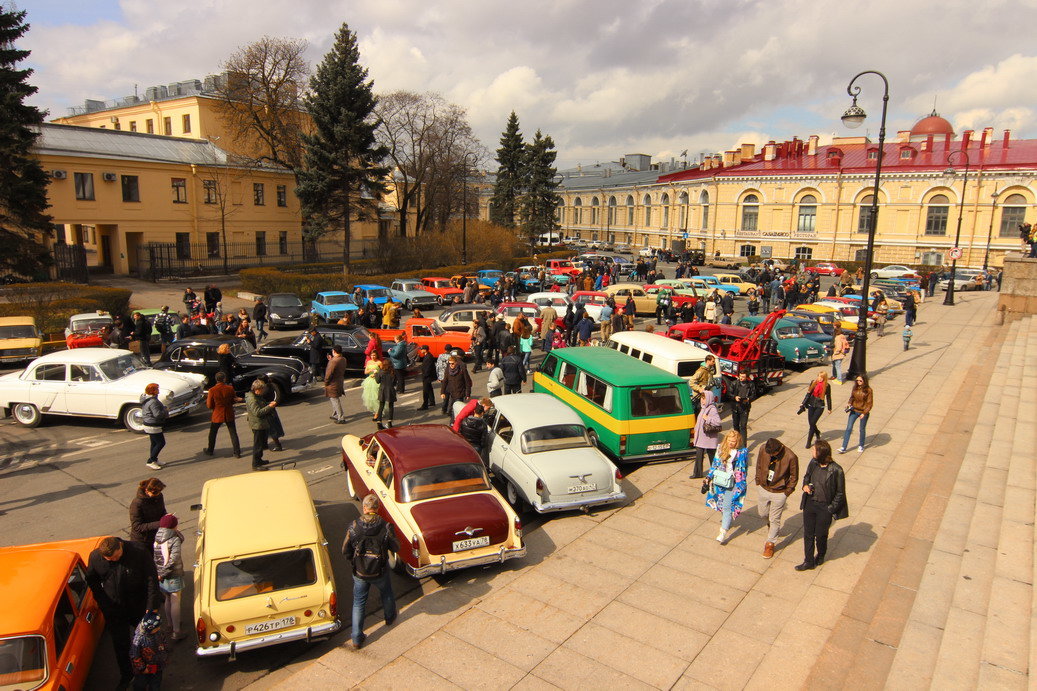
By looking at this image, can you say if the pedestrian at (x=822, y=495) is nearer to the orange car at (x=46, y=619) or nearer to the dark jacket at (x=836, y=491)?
the dark jacket at (x=836, y=491)

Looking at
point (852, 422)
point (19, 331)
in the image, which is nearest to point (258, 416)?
point (852, 422)

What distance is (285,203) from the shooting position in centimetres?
4919

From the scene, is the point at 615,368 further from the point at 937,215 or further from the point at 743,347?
the point at 937,215

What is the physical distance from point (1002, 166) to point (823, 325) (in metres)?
46.7

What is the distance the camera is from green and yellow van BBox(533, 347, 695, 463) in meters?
11.8

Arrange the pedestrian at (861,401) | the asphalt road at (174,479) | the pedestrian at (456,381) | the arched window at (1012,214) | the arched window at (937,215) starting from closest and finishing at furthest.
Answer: the asphalt road at (174,479) < the pedestrian at (861,401) < the pedestrian at (456,381) < the arched window at (1012,214) < the arched window at (937,215)

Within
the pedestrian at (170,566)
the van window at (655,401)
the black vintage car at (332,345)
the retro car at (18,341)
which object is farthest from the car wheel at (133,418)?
the van window at (655,401)

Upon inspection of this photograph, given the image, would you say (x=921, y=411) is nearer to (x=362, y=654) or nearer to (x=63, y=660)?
(x=362, y=654)

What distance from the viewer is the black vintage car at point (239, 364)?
16891mm

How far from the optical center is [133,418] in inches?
578

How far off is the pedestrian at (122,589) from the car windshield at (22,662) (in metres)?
0.88

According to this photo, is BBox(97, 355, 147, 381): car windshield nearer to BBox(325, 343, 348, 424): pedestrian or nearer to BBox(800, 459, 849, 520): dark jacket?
BBox(325, 343, 348, 424): pedestrian

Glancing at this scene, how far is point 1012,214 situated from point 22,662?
69.5 m

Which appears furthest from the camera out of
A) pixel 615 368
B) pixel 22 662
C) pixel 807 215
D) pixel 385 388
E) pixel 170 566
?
pixel 807 215
